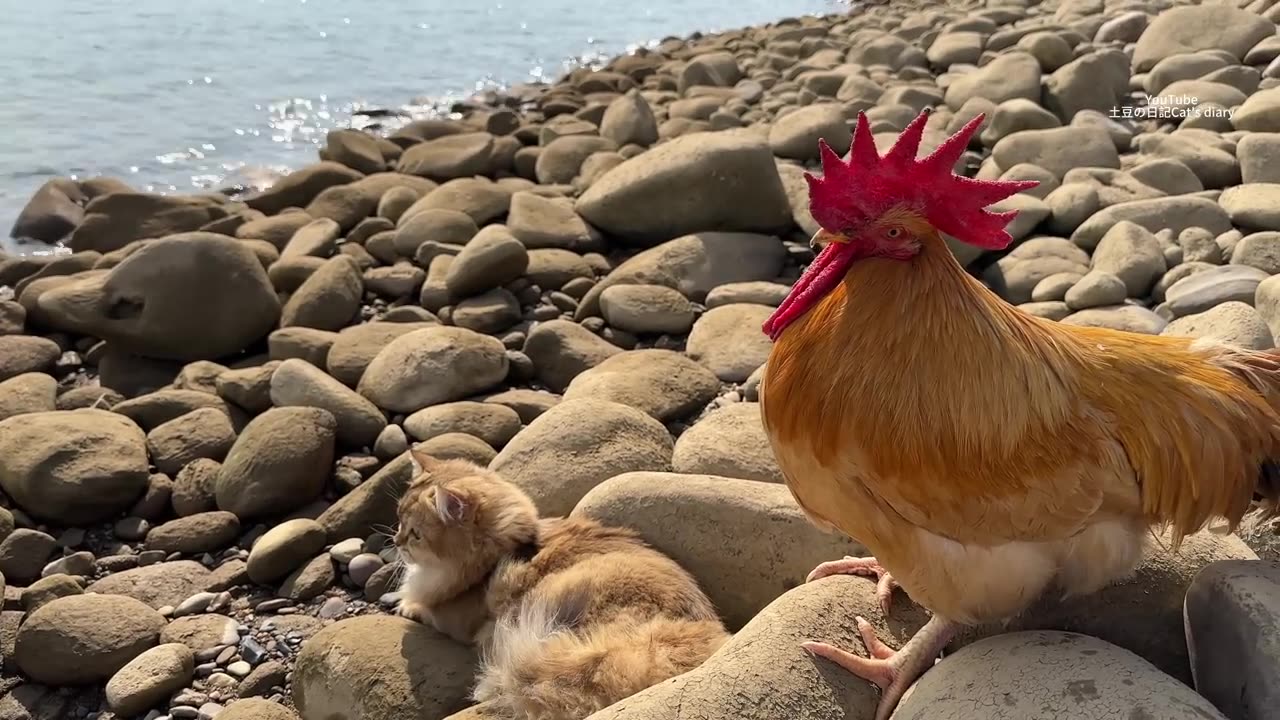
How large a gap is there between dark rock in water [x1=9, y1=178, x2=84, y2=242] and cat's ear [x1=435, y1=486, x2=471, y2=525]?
7732mm

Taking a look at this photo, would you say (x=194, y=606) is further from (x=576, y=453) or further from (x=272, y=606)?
(x=576, y=453)

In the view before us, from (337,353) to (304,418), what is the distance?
3.61 feet

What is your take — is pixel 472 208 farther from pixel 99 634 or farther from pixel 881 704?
pixel 881 704

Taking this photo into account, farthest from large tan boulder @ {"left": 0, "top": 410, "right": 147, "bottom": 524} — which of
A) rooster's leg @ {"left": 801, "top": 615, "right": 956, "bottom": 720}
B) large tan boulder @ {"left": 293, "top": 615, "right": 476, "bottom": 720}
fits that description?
rooster's leg @ {"left": 801, "top": 615, "right": 956, "bottom": 720}

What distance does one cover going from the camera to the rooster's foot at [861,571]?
3.26m

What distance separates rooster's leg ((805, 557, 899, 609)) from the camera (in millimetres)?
3256

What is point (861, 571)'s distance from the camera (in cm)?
337

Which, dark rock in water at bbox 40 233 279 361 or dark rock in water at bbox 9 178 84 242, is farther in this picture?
dark rock in water at bbox 9 178 84 242

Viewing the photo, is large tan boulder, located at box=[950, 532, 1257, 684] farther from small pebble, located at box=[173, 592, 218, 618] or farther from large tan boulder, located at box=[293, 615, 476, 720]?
small pebble, located at box=[173, 592, 218, 618]

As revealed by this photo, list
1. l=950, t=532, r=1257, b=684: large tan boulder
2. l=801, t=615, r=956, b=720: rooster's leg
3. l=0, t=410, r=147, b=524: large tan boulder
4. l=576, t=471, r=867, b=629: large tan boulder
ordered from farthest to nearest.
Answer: l=0, t=410, r=147, b=524: large tan boulder
l=576, t=471, r=867, b=629: large tan boulder
l=950, t=532, r=1257, b=684: large tan boulder
l=801, t=615, r=956, b=720: rooster's leg

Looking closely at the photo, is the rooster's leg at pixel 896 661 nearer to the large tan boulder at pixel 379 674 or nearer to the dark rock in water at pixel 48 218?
the large tan boulder at pixel 379 674

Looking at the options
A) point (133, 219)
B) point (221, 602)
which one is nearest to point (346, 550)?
point (221, 602)

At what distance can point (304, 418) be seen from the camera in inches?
207

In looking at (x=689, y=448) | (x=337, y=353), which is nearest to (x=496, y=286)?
(x=337, y=353)
